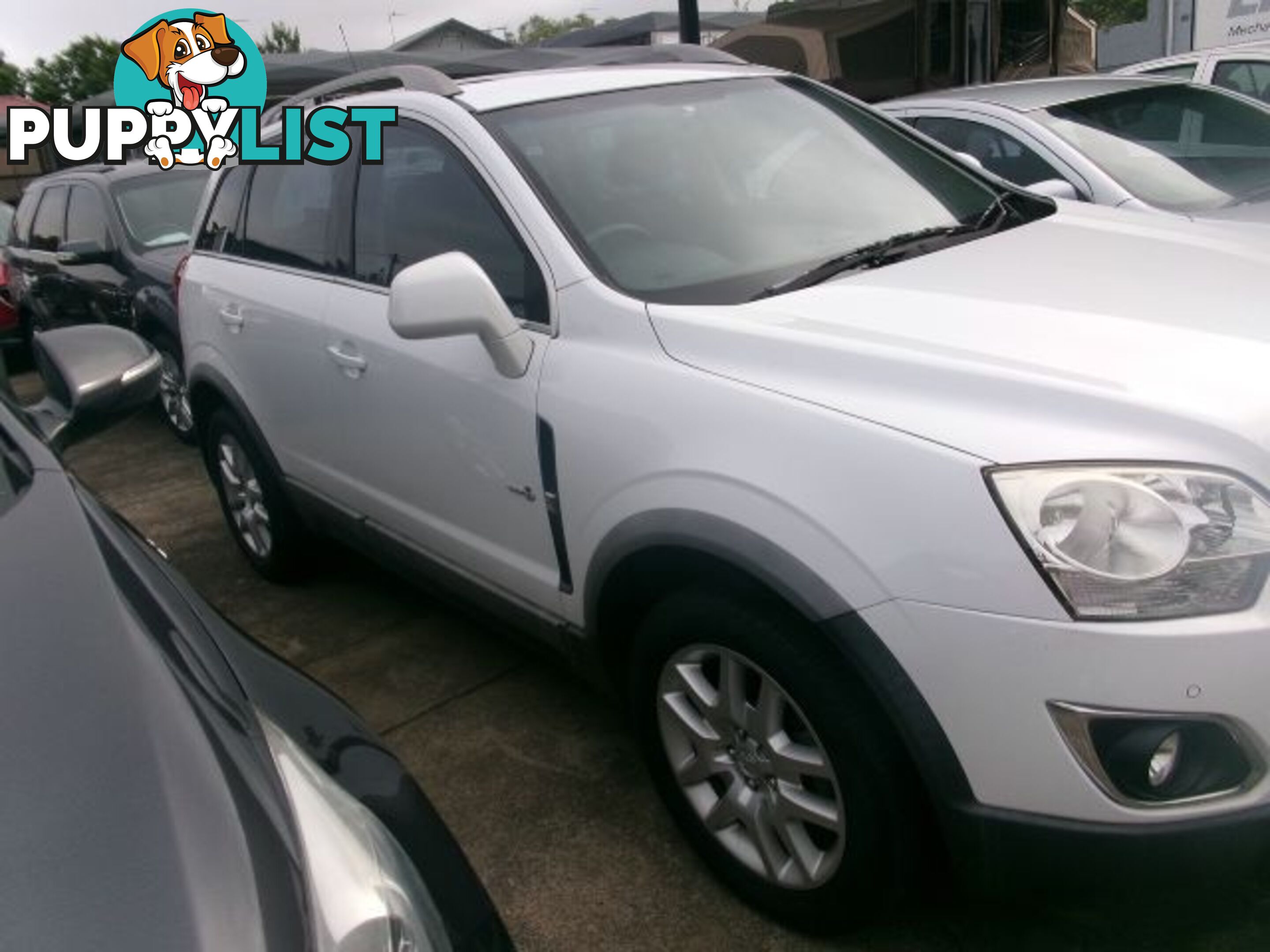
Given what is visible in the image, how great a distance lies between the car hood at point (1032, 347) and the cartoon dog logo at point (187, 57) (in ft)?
31.2

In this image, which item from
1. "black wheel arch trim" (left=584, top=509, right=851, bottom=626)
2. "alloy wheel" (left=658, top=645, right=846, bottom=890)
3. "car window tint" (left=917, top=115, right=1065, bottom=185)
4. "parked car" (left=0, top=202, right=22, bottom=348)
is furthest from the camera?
"parked car" (left=0, top=202, right=22, bottom=348)

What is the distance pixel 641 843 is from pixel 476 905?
1222 millimetres

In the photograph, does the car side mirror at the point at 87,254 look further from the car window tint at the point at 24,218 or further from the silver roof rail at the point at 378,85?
the silver roof rail at the point at 378,85

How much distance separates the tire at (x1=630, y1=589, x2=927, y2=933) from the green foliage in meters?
58.3

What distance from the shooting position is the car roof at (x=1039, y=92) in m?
5.22

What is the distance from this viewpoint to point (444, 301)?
7.46ft

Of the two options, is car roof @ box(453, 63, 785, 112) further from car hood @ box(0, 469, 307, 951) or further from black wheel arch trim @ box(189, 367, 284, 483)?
car hood @ box(0, 469, 307, 951)

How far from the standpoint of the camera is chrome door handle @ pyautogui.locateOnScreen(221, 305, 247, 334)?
371 centimetres

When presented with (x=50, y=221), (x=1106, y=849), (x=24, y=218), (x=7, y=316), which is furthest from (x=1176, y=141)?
(x=7, y=316)

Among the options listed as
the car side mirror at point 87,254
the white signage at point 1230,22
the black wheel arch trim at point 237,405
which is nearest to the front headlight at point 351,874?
the black wheel arch trim at point 237,405

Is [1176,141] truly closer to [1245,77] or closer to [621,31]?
[1245,77]

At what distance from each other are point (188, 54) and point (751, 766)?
37.4 feet

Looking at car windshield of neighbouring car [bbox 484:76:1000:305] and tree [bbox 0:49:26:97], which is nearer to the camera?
car windshield of neighbouring car [bbox 484:76:1000:305]

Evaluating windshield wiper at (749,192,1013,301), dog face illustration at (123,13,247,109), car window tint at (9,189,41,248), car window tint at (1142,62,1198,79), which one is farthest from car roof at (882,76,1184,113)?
dog face illustration at (123,13,247,109)
